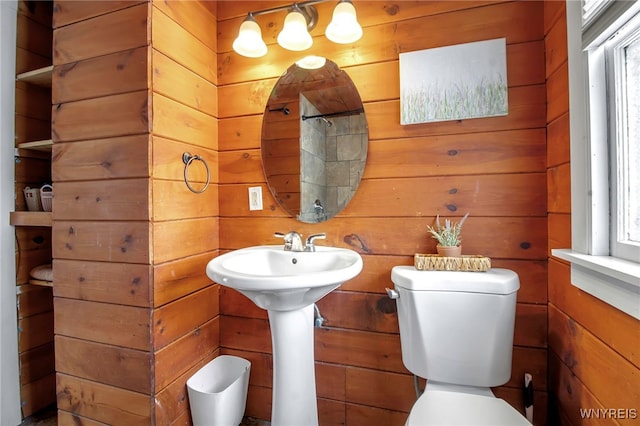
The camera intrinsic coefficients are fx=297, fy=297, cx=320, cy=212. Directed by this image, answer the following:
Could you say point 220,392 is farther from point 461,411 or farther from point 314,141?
point 314,141

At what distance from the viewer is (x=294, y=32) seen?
1.23m

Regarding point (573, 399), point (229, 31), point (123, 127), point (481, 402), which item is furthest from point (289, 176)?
point (573, 399)

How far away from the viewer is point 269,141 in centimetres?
141

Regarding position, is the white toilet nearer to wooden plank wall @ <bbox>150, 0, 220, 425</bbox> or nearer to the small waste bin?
the small waste bin

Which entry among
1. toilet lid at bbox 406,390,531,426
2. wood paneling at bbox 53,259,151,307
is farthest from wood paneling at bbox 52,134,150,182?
toilet lid at bbox 406,390,531,426

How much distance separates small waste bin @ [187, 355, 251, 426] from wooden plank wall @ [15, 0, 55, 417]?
2.97 ft

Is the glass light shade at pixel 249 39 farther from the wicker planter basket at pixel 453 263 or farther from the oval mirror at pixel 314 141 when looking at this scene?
the wicker planter basket at pixel 453 263

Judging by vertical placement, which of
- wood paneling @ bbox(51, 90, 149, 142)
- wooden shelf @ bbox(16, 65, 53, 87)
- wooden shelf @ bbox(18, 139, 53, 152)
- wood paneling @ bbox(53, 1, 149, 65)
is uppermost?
wood paneling @ bbox(53, 1, 149, 65)

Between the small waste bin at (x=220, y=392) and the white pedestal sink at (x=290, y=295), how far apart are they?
0.26 m

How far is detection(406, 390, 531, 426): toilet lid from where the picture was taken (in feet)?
2.60

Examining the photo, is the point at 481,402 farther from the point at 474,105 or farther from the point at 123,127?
the point at 123,127

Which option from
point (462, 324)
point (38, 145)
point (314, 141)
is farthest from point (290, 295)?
point (38, 145)

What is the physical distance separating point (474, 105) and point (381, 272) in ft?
2.44

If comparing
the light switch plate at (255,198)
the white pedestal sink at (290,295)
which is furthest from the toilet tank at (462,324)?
the light switch plate at (255,198)
